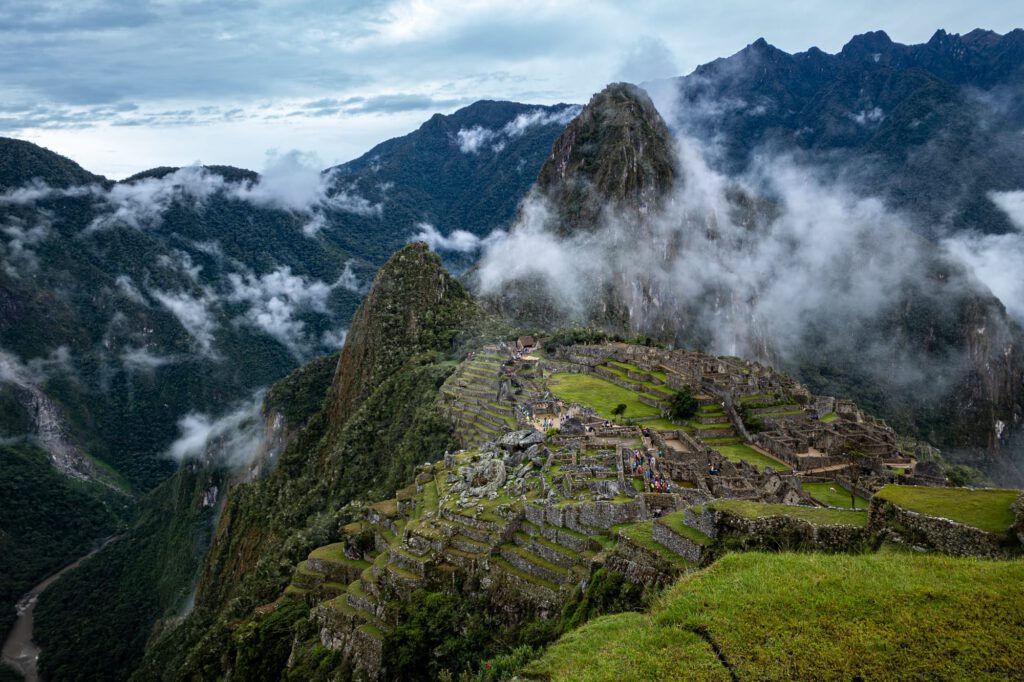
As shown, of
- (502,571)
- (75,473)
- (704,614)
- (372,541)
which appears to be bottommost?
(75,473)

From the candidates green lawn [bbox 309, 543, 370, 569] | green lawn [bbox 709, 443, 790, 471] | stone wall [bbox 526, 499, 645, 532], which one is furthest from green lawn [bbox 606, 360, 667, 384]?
stone wall [bbox 526, 499, 645, 532]

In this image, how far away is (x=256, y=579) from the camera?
156 ft

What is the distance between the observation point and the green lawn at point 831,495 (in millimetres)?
37312

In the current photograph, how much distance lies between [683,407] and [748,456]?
775cm

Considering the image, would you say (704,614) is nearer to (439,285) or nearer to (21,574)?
(439,285)

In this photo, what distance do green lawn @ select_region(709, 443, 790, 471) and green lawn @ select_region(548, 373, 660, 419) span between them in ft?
25.4

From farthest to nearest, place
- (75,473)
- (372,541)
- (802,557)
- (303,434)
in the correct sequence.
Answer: (75,473) < (303,434) < (372,541) < (802,557)

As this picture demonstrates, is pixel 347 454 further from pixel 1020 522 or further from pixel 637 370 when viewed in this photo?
pixel 1020 522

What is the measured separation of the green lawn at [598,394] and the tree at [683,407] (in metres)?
2.03

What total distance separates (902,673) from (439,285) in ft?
382

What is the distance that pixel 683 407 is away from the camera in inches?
2108

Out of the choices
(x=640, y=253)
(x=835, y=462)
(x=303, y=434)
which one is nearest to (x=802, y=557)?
(x=835, y=462)

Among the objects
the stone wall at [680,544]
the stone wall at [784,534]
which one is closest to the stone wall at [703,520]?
the stone wall at [784,534]

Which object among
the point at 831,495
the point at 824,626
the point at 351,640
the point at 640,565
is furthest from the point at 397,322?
the point at 824,626
